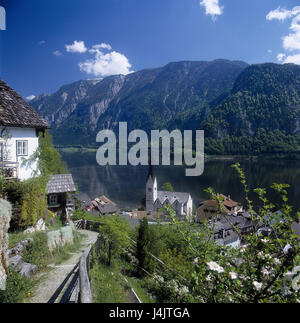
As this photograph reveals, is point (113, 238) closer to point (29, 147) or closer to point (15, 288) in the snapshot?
point (15, 288)

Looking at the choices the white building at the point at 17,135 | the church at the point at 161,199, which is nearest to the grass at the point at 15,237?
the white building at the point at 17,135

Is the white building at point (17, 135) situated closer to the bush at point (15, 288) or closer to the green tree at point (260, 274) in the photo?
the bush at point (15, 288)

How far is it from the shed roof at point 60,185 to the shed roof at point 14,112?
12.8 feet

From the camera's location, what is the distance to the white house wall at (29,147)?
10867 mm

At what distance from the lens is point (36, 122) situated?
12.4 m

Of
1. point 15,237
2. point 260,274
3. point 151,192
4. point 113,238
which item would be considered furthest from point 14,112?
point 151,192

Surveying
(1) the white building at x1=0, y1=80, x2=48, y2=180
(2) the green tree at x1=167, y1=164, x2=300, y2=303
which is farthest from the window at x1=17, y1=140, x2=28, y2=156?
(2) the green tree at x1=167, y1=164, x2=300, y2=303

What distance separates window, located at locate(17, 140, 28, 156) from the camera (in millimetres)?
11352

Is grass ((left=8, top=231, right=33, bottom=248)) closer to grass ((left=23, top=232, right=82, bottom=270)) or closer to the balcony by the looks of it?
grass ((left=23, top=232, right=82, bottom=270))

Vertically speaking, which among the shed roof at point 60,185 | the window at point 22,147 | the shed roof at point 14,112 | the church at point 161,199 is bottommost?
the church at point 161,199

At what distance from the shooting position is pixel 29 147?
11.9 m

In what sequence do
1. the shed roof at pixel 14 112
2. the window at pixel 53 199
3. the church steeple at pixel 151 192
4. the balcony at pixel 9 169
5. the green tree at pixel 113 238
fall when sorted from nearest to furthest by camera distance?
the balcony at pixel 9 169 → the shed roof at pixel 14 112 → the green tree at pixel 113 238 → the window at pixel 53 199 → the church steeple at pixel 151 192
